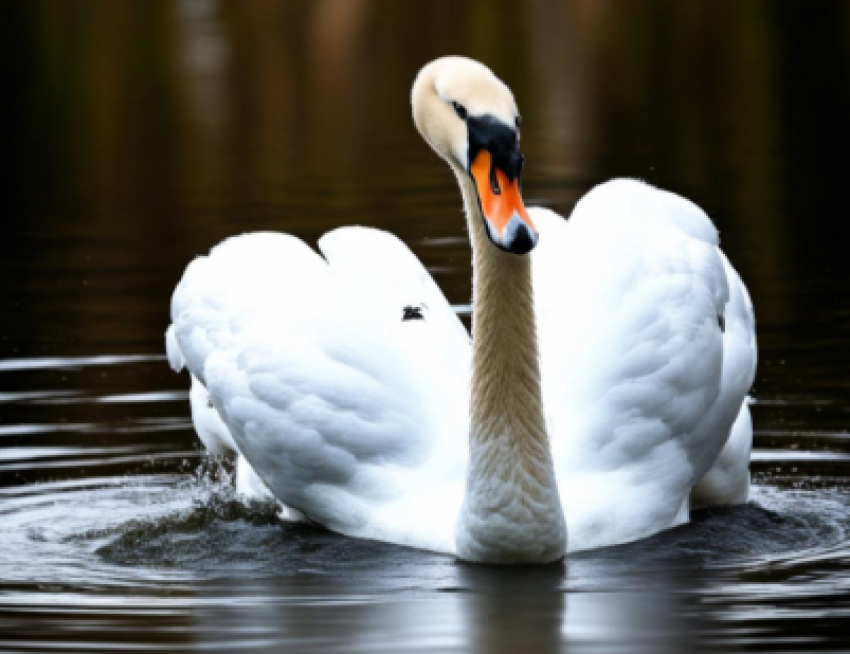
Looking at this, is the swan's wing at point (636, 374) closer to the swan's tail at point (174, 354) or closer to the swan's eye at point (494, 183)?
the swan's eye at point (494, 183)

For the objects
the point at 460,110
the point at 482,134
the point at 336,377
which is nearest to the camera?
the point at 482,134

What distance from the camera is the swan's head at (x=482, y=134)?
7.09 metres

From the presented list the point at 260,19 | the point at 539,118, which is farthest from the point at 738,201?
the point at 260,19

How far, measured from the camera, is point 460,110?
24.9 ft

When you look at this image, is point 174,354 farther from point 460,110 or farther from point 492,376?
point 460,110

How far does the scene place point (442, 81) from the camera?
25.1ft

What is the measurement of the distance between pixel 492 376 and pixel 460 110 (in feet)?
3.38

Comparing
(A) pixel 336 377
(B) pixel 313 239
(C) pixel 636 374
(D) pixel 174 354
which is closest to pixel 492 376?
(C) pixel 636 374

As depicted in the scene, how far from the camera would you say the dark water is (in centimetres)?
754

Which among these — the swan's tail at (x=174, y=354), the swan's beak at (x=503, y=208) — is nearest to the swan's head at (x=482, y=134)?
the swan's beak at (x=503, y=208)

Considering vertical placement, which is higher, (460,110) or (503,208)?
(460,110)

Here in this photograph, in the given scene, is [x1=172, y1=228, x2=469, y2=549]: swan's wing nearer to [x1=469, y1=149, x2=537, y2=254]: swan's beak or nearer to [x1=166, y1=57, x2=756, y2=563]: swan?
[x1=166, y1=57, x2=756, y2=563]: swan

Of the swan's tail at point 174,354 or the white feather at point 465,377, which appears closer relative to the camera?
the white feather at point 465,377

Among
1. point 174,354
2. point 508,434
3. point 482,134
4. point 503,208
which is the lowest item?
point 508,434
